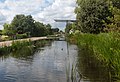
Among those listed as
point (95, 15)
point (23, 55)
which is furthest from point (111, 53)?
point (95, 15)

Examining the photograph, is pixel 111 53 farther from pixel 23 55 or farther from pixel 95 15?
pixel 95 15

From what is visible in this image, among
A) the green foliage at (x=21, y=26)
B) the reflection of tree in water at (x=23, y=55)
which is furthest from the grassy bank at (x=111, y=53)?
the green foliage at (x=21, y=26)

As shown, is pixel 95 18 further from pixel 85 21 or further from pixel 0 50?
pixel 0 50

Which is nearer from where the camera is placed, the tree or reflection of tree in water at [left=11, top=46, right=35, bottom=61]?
reflection of tree in water at [left=11, top=46, right=35, bottom=61]

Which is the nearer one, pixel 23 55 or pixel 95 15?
pixel 23 55

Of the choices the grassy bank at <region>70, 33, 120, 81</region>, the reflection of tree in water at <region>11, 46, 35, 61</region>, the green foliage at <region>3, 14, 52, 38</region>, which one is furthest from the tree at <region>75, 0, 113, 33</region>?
the green foliage at <region>3, 14, 52, 38</region>

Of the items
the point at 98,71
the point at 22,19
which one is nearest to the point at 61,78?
the point at 98,71

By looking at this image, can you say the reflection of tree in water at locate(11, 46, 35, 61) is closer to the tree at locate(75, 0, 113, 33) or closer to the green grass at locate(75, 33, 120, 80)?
the green grass at locate(75, 33, 120, 80)

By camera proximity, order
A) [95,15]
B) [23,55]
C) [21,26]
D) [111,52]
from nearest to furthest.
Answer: [111,52] → [23,55] → [95,15] → [21,26]

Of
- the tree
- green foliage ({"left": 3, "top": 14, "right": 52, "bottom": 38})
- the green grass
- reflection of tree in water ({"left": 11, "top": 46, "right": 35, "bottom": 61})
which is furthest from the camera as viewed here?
green foliage ({"left": 3, "top": 14, "right": 52, "bottom": 38})

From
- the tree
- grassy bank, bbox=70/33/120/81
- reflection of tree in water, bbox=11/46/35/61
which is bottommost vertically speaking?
reflection of tree in water, bbox=11/46/35/61

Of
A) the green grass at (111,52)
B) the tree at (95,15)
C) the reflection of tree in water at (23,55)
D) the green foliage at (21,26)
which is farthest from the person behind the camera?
the green foliage at (21,26)

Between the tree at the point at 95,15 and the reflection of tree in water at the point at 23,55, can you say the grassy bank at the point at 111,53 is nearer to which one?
the reflection of tree in water at the point at 23,55

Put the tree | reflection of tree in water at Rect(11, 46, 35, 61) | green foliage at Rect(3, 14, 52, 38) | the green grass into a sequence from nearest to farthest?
the green grass < reflection of tree in water at Rect(11, 46, 35, 61) < the tree < green foliage at Rect(3, 14, 52, 38)
